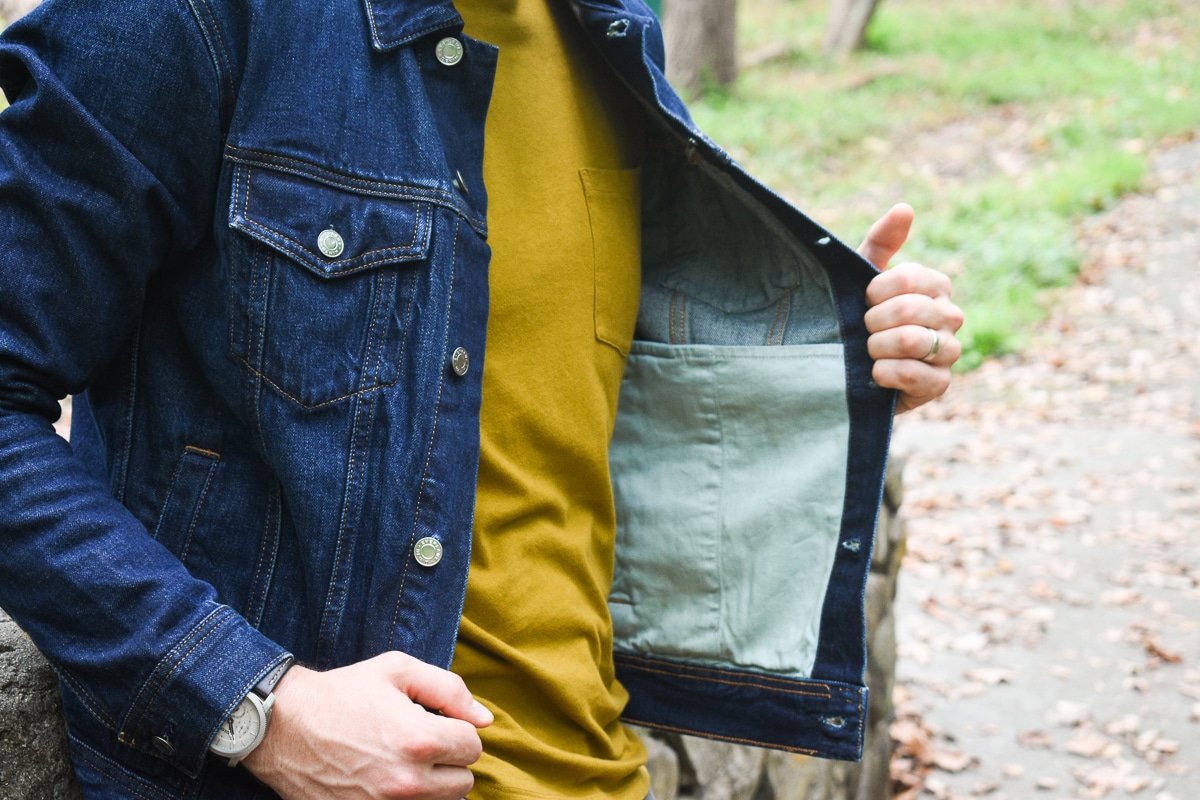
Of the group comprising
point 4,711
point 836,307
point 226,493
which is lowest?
point 4,711

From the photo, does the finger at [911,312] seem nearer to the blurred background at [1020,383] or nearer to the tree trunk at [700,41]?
the blurred background at [1020,383]

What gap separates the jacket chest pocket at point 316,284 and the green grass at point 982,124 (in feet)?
23.8

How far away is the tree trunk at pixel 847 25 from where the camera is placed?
47.4 ft

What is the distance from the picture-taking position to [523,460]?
4.59 feet

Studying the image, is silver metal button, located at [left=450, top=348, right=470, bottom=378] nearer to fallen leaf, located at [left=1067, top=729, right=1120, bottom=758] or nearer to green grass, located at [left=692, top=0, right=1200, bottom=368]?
fallen leaf, located at [left=1067, top=729, right=1120, bottom=758]

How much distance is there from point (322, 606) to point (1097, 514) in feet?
18.9

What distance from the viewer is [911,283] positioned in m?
1.60

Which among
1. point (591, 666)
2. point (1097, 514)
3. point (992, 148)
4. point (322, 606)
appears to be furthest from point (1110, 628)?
point (992, 148)

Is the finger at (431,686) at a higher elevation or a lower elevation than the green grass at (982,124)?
lower

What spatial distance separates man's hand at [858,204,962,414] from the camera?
1583 mm

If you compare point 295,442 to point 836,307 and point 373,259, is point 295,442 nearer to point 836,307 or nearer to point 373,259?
point 373,259

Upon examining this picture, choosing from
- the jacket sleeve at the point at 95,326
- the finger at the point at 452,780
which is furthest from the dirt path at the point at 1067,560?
the jacket sleeve at the point at 95,326

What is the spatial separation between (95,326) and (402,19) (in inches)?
20.6

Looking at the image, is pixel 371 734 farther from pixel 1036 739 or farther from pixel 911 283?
pixel 1036 739
